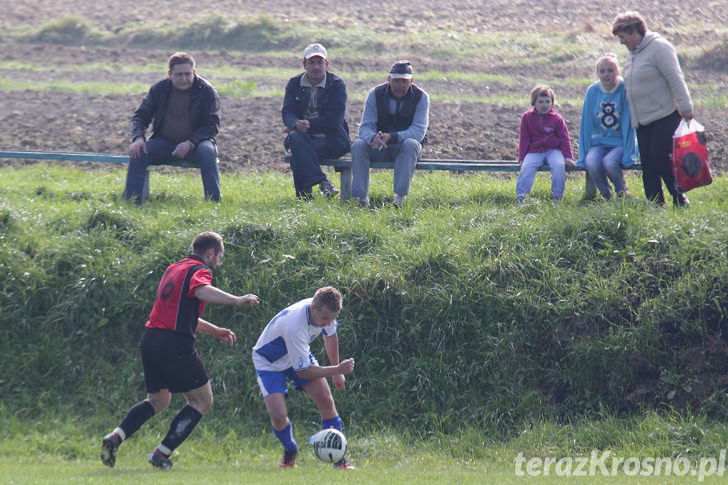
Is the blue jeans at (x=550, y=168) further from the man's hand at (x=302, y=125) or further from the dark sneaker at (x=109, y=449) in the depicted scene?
the dark sneaker at (x=109, y=449)

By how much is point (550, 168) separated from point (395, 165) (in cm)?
179

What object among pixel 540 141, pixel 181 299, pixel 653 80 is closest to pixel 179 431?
pixel 181 299

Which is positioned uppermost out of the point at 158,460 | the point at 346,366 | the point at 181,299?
the point at 181,299

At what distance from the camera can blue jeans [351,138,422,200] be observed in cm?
1006

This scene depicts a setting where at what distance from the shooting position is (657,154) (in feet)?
30.7

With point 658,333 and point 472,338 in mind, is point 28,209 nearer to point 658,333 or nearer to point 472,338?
point 472,338

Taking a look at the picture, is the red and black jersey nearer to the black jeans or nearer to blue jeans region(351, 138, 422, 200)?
blue jeans region(351, 138, 422, 200)

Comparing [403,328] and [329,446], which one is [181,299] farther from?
[403,328]

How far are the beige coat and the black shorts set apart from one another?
550 cm

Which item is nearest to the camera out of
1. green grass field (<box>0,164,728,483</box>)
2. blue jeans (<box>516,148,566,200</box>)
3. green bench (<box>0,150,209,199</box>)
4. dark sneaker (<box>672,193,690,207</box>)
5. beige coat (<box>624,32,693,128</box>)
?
green grass field (<box>0,164,728,483</box>)

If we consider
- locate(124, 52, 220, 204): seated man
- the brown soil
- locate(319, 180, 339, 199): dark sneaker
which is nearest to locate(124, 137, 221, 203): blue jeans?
locate(124, 52, 220, 204): seated man

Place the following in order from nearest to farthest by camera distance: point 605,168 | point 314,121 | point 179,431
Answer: point 179,431, point 605,168, point 314,121

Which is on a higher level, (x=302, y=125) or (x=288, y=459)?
(x=302, y=125)

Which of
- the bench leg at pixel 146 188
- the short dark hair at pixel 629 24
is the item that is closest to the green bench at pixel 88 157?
the bench leg at pixel 146 188
